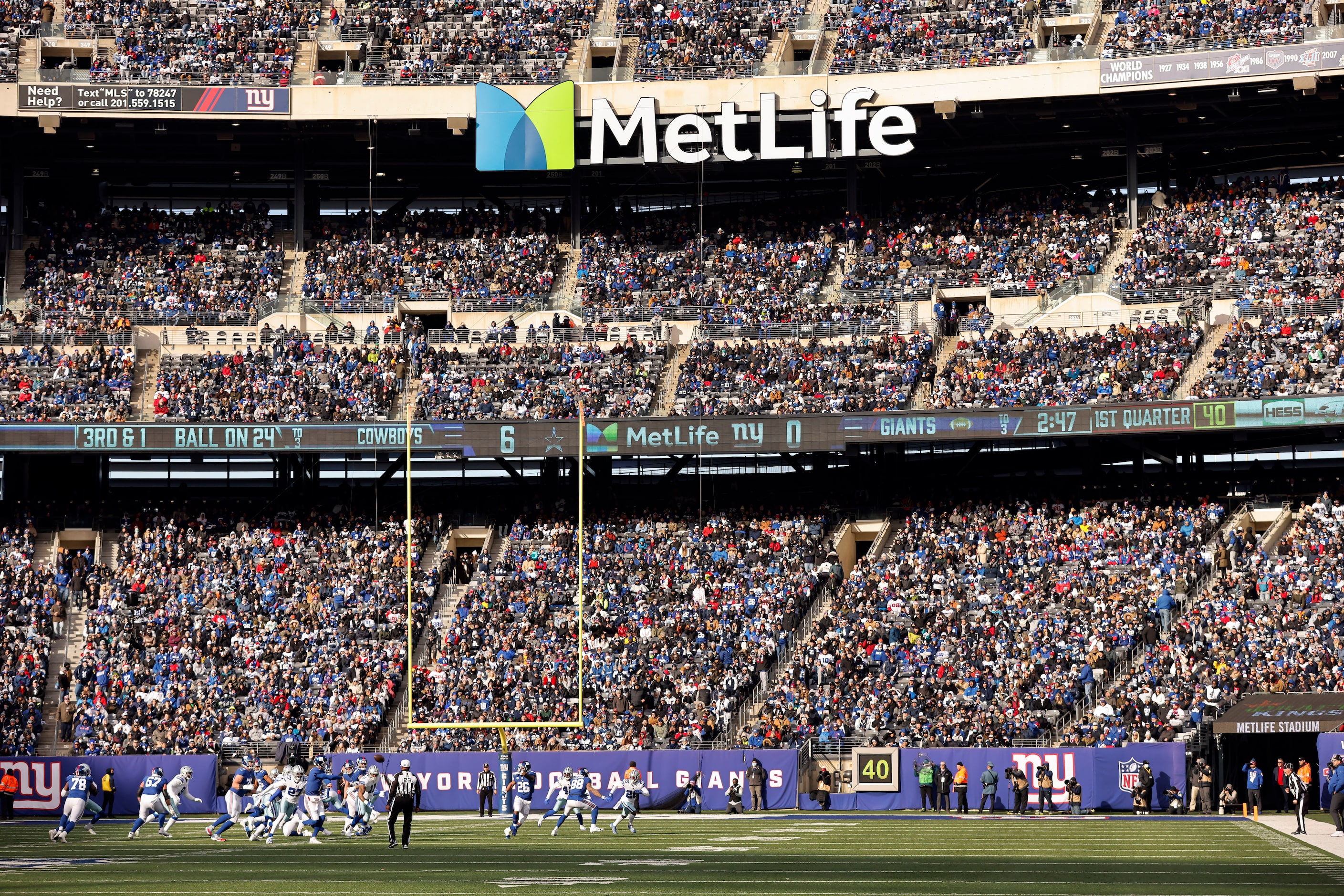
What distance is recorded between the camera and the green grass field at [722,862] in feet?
57.2

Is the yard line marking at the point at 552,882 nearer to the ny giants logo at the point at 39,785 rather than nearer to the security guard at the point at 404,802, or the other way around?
the security guard at the point at 404,802

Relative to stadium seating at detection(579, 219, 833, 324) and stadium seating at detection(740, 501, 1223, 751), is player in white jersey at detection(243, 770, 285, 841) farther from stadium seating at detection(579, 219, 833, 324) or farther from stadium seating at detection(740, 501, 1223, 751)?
stadium seating at detection(579, 219, 833, 324)

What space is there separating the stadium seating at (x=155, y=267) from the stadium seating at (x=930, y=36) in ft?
54.5

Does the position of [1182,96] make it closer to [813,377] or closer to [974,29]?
[974,29]

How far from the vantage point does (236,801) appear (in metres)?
26.4

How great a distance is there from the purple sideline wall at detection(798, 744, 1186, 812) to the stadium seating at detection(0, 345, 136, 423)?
2041cm

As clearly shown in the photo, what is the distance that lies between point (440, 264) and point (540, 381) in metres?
7.06

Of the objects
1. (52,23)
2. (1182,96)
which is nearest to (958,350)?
(1182,96)

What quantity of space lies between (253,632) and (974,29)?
78.6ft

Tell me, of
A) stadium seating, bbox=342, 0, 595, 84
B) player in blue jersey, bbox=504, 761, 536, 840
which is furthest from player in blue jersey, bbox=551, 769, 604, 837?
stadium seating, bbox=342, 0, 595, 84

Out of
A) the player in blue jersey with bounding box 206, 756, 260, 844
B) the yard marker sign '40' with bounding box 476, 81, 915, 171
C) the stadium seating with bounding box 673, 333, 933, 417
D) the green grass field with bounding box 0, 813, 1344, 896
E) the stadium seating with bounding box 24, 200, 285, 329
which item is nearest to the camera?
the green grass field with bounding box 0, 813, 1344, 896

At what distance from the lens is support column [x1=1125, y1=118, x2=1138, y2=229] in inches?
1796

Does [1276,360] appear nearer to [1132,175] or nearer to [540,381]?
[1132,175]

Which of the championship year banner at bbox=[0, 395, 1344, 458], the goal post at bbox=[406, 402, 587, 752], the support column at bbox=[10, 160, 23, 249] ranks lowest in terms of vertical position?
the goal post at bbox=[406, 402, 587, 752]
